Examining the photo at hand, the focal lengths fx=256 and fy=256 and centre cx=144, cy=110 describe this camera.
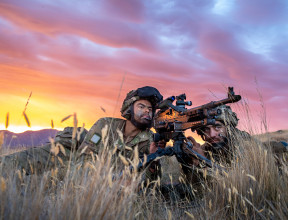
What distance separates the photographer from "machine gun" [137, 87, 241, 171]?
3629mm

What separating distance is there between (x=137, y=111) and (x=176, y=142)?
1441 mm

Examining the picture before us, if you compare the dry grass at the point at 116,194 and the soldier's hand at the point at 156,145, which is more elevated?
the soldier's hand at the point at 156,145

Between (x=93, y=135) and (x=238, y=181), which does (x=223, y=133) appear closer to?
(x=238, y=181)

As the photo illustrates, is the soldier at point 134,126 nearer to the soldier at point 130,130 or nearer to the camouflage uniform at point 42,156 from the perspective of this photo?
the soldier at point 130,130

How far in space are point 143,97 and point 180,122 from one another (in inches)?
54.4

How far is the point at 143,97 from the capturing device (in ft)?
17.7

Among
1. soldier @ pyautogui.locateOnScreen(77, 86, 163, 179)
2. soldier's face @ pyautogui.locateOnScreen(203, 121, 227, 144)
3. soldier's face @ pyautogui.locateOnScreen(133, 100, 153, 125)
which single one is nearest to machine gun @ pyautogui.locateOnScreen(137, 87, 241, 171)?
soldier's face @ pyautogui.locateOnScreen(133, 100, 153, 125)

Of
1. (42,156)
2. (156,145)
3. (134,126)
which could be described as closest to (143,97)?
(134,126)

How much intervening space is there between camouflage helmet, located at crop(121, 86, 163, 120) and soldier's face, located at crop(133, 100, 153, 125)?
4.5 inches

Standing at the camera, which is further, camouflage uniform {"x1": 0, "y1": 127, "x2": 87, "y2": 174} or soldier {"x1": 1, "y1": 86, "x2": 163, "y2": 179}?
soldier {"x1": 1, "y1": 86, "x2": 163, "y2": 179}

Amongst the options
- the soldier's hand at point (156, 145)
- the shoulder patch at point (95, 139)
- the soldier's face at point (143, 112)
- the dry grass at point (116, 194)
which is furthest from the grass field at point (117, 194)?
the shoulder patch at point (95, 139)

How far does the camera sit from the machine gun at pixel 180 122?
143 inches

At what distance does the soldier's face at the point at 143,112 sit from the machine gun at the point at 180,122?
35 centimetres

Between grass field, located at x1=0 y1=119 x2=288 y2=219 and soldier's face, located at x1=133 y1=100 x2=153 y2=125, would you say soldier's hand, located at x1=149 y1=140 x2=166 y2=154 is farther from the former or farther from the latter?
grass field, located at x1=0 y1=119 x2=288 y2=219
